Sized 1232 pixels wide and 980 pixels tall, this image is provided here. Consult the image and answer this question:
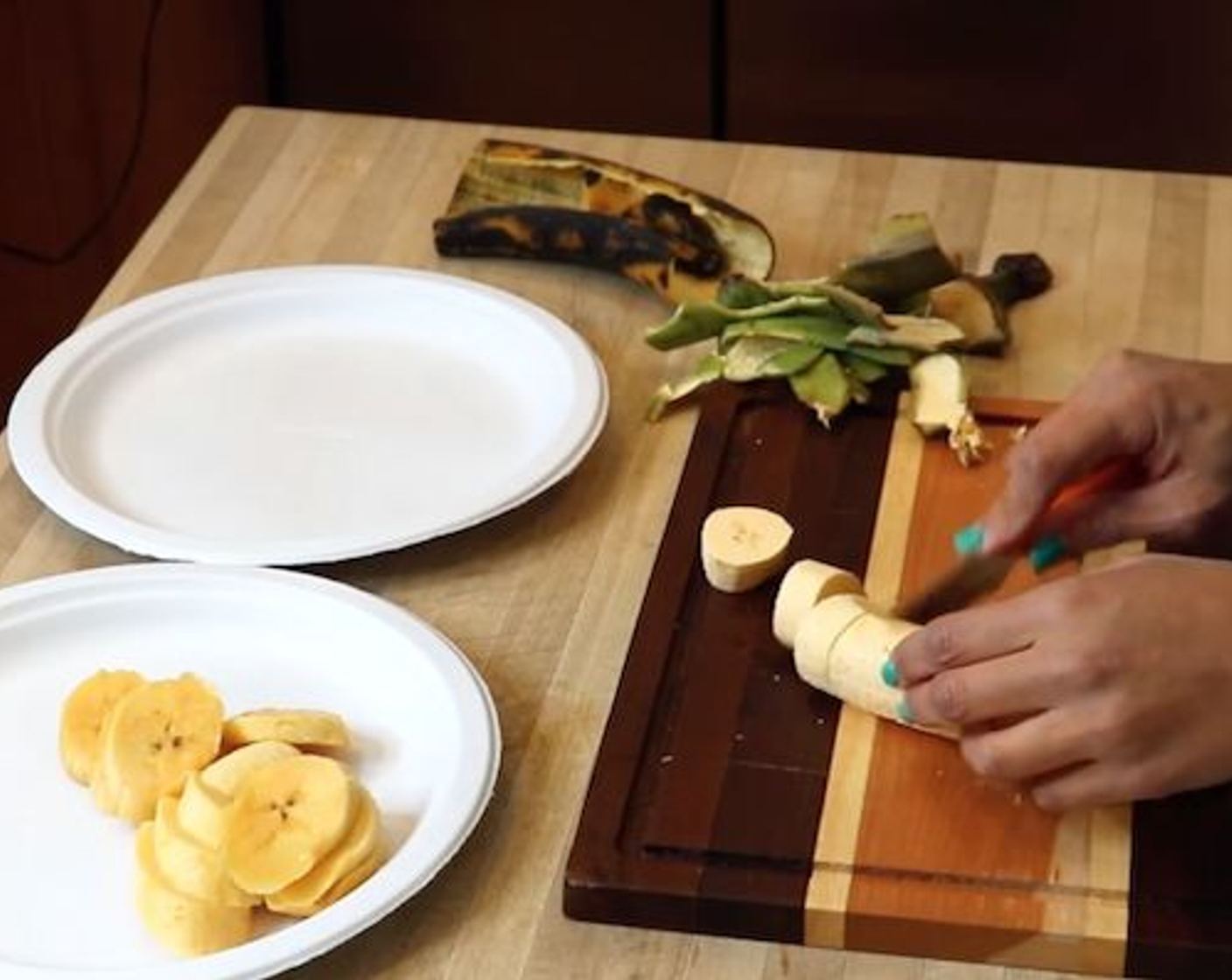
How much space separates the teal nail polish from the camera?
49.6 inches

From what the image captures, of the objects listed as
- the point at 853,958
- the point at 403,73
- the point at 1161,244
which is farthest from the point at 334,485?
the point at 403,73

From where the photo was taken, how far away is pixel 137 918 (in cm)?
110

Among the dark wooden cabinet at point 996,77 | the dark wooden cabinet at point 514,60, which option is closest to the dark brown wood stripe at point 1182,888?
the dark wooden cabinet at point 996,77

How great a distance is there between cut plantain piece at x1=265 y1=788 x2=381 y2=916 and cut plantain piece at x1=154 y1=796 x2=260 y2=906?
0.05 feet

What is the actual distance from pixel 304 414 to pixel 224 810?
18.4 inches

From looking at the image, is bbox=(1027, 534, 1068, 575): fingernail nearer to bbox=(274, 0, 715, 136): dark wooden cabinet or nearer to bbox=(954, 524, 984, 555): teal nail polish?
bbox=(954, 524, 984, 555): teal nail polish

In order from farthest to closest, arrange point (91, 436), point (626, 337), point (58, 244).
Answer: point (58, 244) < point (626, 337) < point (91, 436)

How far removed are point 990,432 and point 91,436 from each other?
57cm

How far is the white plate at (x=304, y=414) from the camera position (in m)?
1.38

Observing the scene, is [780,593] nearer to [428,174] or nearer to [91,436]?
[91,436]

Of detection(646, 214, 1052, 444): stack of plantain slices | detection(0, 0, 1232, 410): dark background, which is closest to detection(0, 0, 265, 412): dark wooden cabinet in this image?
detection(0, 0, 1232, 410): dark background

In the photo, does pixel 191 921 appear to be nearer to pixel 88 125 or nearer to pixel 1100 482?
pixel 1100 482

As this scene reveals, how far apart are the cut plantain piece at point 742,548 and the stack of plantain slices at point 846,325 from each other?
0.49 feet

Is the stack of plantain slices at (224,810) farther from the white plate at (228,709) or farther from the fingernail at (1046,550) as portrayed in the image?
the fingernail at (1046,550)
